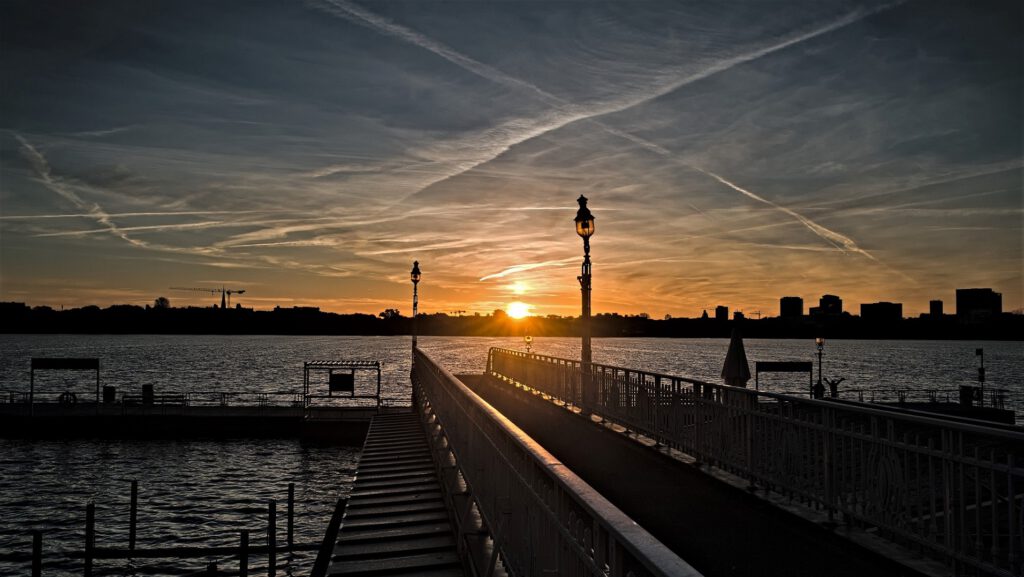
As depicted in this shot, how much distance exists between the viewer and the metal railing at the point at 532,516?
122 inches

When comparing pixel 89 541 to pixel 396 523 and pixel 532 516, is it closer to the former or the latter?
pixel 396 523

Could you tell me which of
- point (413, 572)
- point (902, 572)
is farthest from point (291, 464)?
point (902, 572)

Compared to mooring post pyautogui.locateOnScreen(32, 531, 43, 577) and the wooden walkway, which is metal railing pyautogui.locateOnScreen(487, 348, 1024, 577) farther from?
mooring post pyautogui.locateOnScreen(32, 531, 43, 577)

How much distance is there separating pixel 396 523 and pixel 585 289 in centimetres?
1128

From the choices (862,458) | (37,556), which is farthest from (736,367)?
(37,556)

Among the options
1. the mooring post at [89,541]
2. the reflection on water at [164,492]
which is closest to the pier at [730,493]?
the mooring post at [89,541]

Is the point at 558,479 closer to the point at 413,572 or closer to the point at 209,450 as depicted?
the point at 413,572

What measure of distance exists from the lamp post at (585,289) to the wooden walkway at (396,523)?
15.1 ft

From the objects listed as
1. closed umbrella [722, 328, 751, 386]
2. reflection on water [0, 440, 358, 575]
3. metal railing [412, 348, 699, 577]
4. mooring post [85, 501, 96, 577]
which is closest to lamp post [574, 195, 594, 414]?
closed umbrella [722, 328, 751, 386]

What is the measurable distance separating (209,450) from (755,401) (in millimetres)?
45108

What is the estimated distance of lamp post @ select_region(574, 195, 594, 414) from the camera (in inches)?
725

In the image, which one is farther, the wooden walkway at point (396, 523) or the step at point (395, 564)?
the wooden walkway at point (396, 523)

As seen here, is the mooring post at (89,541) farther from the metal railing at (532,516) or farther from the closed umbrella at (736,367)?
the closed umbrella at (736,367)

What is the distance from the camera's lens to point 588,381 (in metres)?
18.3
